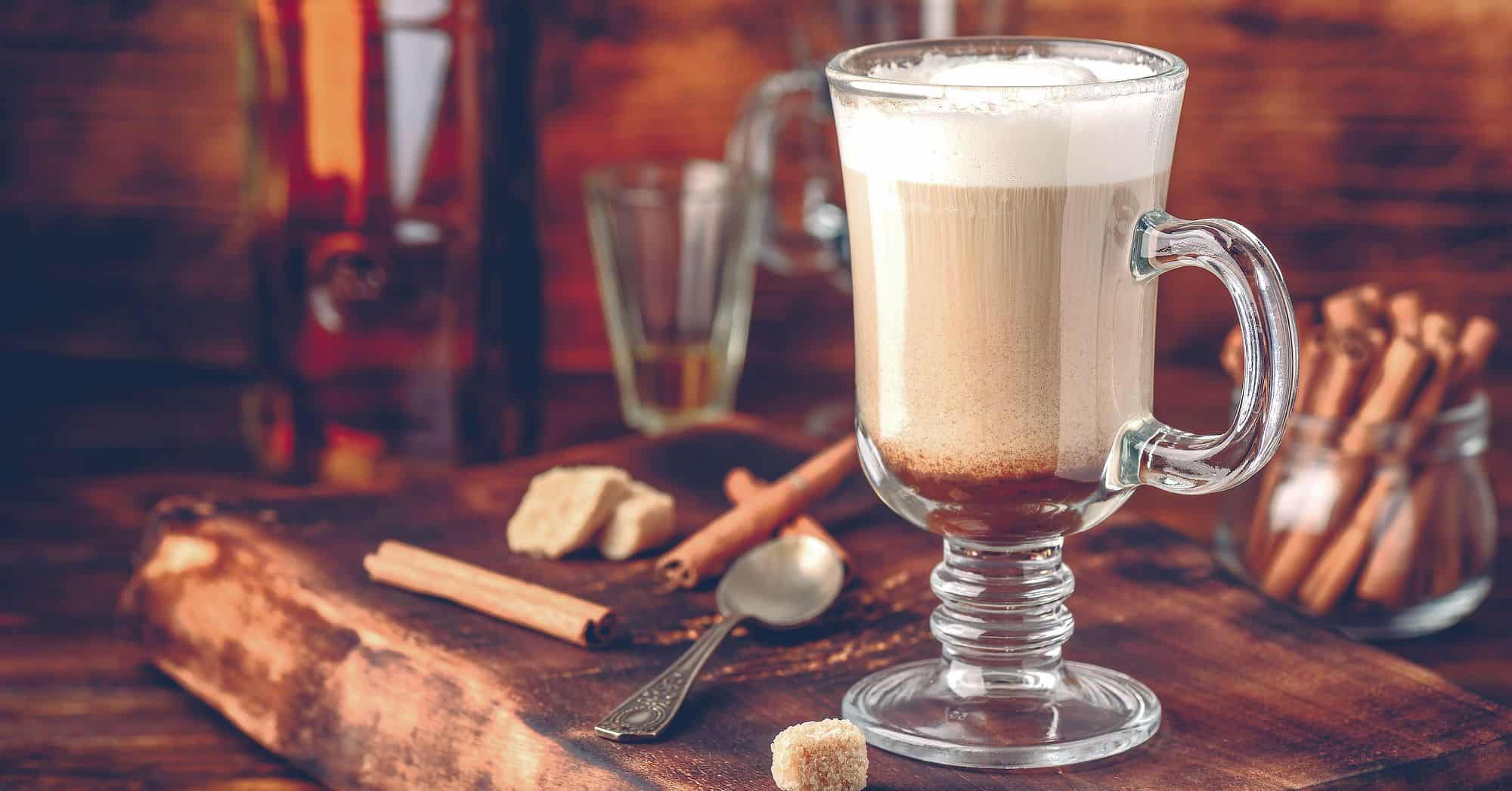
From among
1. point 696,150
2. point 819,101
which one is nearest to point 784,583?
point 819,101

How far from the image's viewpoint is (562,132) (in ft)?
7.38

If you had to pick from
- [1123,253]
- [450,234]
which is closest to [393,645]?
[1123,253]

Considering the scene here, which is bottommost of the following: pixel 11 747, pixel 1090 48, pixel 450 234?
pixel 11 747

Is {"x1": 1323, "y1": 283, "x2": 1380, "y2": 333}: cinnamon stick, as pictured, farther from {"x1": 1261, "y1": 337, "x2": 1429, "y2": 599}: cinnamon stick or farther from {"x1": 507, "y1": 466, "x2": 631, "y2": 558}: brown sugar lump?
{"x1": 507, "y1": 466, "x2": 631, "y2": 558}: brown sugar lump

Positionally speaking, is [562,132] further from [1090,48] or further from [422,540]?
[1090,48]

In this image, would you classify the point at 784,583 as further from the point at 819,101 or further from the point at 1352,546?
the point at 819,101

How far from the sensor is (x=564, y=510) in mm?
1372

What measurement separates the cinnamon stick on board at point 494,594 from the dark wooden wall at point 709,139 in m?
0.90

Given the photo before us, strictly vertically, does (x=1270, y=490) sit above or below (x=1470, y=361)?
below

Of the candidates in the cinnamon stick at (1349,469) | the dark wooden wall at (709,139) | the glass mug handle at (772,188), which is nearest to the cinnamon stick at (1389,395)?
the cinnamon stick at (1349,469)

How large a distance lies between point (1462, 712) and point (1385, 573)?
29cm

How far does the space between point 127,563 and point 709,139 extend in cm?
99

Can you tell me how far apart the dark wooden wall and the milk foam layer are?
1161 mm

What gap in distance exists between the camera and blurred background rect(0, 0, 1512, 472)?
2158mm
